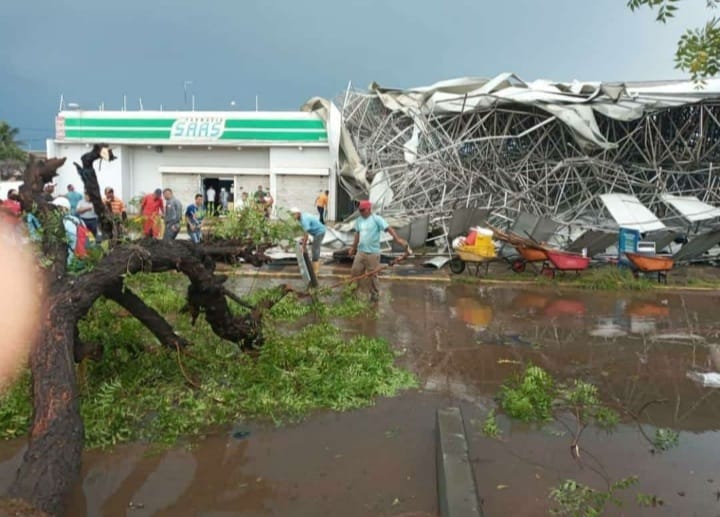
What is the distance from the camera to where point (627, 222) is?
533 inches

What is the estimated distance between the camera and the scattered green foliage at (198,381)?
4.51 metres

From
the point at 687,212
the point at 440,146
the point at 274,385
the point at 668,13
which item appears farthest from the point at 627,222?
the point at 668,13

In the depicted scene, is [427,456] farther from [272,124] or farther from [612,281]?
[272,124]

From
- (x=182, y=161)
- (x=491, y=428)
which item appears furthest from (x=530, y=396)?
(x=182, y=161)

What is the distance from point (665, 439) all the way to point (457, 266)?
8.19m

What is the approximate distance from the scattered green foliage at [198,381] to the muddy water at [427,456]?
223 millimetres

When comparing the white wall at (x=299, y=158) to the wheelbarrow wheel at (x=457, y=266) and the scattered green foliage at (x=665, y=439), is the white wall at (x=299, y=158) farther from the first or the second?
the scattered green foliage at (x=665, y=439)

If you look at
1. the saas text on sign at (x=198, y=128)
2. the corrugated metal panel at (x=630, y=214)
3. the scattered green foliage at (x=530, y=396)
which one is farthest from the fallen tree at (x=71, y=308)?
the saas text on sign at (x=198, y=128)

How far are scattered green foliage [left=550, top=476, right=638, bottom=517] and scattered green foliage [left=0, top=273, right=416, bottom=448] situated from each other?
1914 mm

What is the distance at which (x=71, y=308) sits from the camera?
395cm

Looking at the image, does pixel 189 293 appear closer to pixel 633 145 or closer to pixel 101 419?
pixel 101 419

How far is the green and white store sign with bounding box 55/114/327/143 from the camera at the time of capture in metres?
22.6

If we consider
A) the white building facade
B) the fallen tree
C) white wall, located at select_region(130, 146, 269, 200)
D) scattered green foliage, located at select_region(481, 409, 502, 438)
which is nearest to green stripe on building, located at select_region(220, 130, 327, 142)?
the white building facade

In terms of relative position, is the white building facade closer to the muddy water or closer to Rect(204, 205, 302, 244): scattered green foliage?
the muddy water
